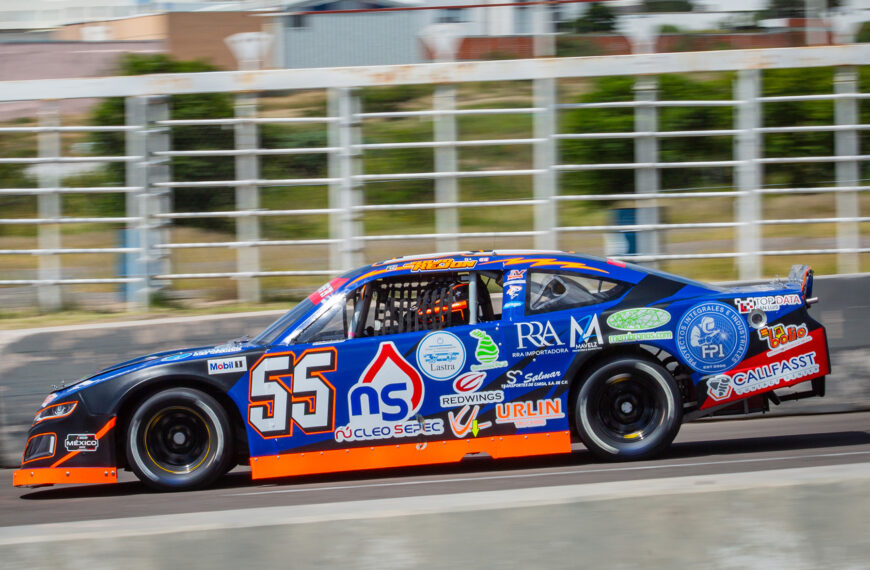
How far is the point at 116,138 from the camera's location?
1105 centimetres

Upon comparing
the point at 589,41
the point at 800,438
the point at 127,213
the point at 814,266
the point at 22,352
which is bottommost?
the point at 800,438

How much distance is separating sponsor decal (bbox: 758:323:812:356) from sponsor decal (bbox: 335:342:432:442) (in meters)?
2.22

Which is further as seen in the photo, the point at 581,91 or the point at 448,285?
the point at 581,91

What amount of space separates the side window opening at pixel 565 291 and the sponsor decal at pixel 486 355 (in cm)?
36

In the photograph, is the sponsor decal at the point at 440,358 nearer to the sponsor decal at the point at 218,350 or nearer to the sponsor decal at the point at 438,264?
the sponsor decal at the point at 438,264

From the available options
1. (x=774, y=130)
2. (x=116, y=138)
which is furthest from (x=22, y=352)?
(x=774, y=130)

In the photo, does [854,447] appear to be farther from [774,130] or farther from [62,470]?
[62,470]

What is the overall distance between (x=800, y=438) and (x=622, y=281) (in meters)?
2.12

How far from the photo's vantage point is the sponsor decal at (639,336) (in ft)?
21.0

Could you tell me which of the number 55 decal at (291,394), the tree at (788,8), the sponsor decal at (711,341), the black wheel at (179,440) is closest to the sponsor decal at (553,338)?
the sponsor decal at (711,341)

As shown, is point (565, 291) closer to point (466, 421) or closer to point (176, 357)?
point (466, 421)

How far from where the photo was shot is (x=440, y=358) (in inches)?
250

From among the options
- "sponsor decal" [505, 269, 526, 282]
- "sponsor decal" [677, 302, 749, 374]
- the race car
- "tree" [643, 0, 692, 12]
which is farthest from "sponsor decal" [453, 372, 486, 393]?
"tree" [643, 0, 692, 12]

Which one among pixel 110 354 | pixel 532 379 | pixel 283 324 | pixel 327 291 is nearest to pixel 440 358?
pixel 532 379
